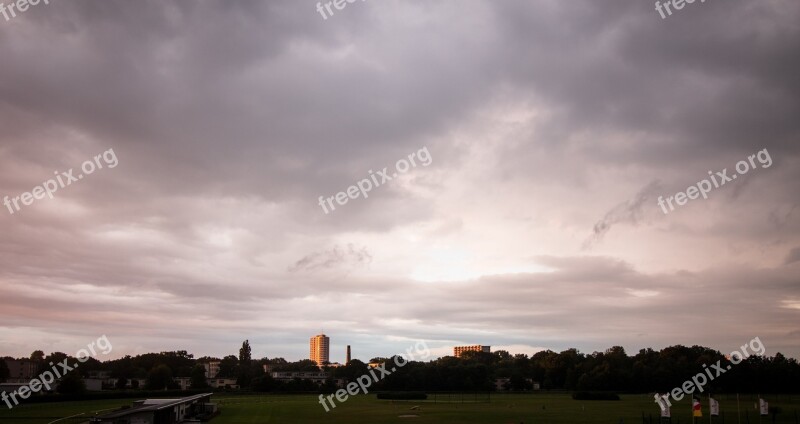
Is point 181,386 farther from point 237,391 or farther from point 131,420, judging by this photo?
point 131,420

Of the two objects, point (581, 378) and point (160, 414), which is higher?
point (160, 414)

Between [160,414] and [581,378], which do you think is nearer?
[160,414]

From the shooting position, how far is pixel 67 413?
7925 cm

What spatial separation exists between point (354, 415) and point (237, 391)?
7975 centimetres

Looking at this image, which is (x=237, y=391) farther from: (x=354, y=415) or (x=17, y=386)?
(x=354, y=415)

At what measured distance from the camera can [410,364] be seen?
172m

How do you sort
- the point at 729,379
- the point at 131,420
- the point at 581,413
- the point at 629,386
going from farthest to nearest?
the point at 629,386
the point at 729,379
the point at 581,413
the point at 131,420

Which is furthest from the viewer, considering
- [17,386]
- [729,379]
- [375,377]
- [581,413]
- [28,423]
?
[375,377]

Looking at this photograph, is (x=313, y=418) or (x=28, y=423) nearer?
(x=28, y=423)

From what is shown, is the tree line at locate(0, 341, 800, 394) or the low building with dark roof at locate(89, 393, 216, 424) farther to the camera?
the tree line at locate(0, 341, 800, 394)

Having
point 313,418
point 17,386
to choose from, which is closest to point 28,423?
point 313,418

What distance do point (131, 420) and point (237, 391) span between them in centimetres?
9369

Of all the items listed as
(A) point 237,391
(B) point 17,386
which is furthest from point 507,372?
(B) point 17,386

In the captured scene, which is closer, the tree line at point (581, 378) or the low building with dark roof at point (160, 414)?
the low building with dark roof at point (160, 414)
